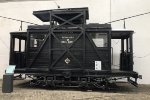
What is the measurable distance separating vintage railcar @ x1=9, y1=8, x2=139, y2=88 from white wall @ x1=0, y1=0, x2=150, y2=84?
2772mm

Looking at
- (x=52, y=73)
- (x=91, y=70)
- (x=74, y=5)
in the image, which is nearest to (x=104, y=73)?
(x=91, y=70)

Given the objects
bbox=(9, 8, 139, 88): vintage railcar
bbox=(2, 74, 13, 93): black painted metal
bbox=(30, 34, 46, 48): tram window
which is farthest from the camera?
bbox=(30, 34, 46, 48): tram window

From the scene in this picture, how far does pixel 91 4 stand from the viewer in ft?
43.7

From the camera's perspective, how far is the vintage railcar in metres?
9.59

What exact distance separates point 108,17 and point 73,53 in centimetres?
419

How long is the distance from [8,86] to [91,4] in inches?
263

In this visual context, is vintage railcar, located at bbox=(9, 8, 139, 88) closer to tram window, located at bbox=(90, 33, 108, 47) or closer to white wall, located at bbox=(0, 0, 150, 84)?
tram window, located at bbox=(90, 33, 108, 47)

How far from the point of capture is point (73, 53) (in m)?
9.82

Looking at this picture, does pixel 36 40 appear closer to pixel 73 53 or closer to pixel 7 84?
pixel 73 53

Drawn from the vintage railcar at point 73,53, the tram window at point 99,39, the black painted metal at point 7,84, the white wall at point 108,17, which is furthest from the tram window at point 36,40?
the white wall at point 108,17

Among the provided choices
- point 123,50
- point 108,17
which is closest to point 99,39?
point 123,50

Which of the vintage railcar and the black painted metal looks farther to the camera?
the vintage railcar

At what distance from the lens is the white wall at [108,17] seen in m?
12.7

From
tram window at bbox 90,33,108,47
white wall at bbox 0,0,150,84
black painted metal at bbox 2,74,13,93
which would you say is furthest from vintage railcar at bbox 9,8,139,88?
white wall at bbox 0,0,150,84
